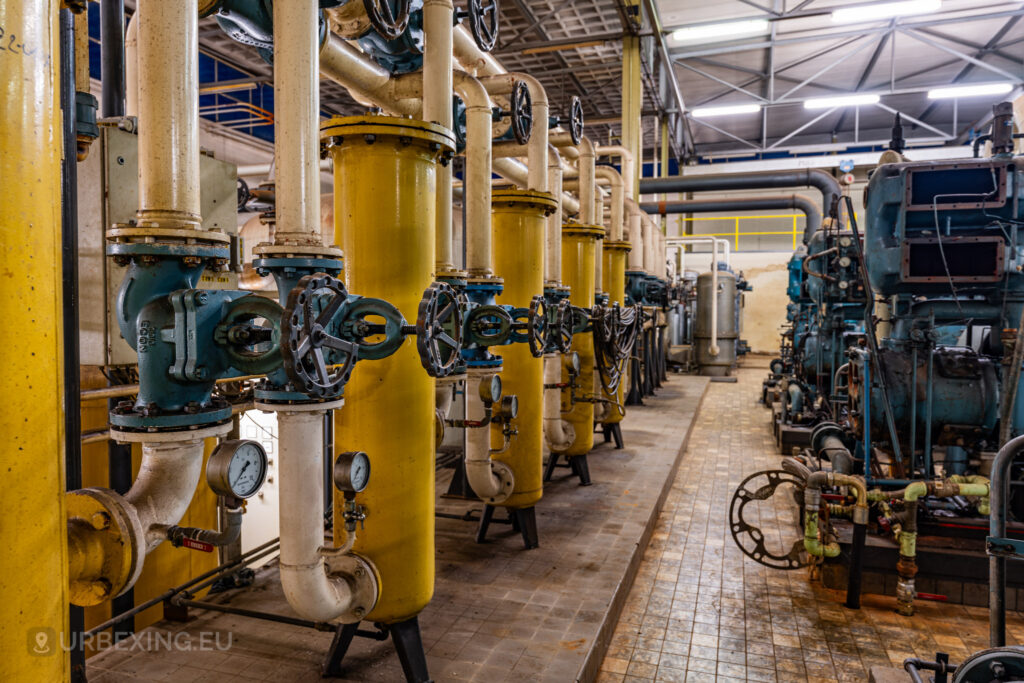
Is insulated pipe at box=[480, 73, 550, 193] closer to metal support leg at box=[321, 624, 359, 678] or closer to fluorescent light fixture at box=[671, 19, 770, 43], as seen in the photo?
metal support leg at box=[321, 624, 359, 678]

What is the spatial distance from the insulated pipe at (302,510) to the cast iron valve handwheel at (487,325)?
1.22 metres

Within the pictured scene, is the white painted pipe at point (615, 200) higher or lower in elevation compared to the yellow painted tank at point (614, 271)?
higher

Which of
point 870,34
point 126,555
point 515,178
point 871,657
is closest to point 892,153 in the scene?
point 515,178

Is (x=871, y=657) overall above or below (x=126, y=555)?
below

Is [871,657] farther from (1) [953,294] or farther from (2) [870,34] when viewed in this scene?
(2) [870,34]

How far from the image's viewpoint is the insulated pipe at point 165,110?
1.58m

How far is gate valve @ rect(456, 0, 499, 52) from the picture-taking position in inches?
129

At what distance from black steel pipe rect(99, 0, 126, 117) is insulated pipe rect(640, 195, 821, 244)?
1175 cm

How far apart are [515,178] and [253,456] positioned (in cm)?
409

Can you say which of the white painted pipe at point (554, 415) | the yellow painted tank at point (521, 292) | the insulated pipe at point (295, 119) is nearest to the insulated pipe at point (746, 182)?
the white painted pipe at point (554, 415)

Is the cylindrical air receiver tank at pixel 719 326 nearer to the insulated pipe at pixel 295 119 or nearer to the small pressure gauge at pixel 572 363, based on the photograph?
the small pressure gauge at pixel 572 363

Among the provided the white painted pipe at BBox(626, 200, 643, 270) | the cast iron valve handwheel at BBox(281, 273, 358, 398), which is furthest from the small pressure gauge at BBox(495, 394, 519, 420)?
the white painted pipe at BBox(626, 200, 643, 270)

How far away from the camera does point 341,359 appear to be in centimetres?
194

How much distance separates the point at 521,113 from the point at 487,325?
1.50m
